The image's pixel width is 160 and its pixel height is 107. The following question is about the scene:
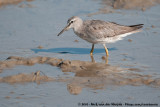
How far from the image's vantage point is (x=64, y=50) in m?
9.95

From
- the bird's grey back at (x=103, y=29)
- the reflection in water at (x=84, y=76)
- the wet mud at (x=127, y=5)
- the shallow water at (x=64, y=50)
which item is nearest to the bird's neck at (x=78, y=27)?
the bird's grey back at (x=103, y=29)

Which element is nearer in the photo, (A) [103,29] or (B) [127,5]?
(A) [103,29]

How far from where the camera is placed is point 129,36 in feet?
36.2

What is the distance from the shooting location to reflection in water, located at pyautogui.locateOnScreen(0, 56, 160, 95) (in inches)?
294

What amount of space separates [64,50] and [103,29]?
49.5 inches

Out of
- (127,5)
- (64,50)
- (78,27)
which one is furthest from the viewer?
(127,5)

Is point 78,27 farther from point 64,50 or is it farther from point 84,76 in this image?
point 84,76

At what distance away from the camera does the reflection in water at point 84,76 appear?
746 centimetres

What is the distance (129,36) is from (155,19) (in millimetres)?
1398

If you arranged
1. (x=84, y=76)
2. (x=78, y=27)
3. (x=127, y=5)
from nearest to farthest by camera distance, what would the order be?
(x=84, y=76) < (x=78, y=27) < (x=127, y=5)

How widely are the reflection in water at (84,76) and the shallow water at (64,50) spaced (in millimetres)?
72

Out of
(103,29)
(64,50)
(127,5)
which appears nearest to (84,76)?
(64,50)

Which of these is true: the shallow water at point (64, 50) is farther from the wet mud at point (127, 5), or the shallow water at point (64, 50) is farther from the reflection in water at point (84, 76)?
the wet mud at point (127, 5)


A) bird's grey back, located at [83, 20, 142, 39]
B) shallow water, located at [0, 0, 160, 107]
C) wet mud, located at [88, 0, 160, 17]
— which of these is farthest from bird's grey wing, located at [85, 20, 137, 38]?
wet mud, located at [88, 0, 160, 17]
